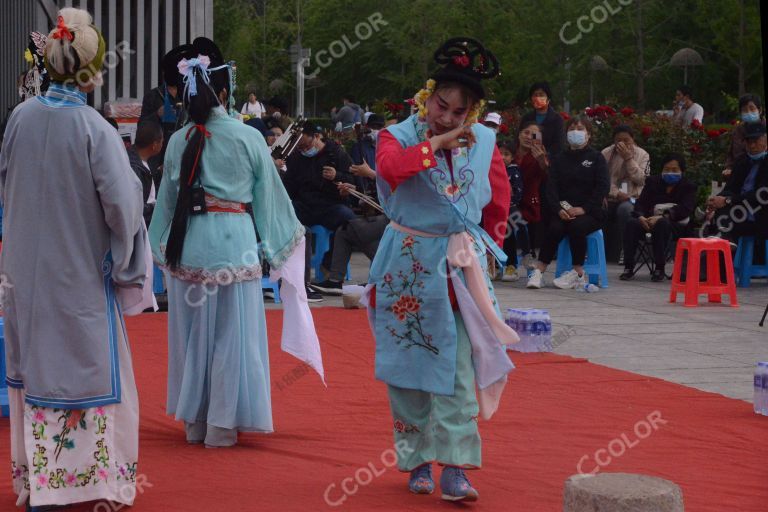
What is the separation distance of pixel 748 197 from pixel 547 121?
8.39 ft

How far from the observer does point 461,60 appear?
5266 millimetres

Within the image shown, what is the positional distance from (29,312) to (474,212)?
70.8 inches

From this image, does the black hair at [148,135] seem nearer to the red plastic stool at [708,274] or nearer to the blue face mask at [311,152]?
the blue face mask at [311,152]

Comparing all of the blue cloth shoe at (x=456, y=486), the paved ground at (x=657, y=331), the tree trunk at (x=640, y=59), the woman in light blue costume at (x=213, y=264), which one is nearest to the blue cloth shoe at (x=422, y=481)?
the blue cloth shoe at (x=456, y=486)

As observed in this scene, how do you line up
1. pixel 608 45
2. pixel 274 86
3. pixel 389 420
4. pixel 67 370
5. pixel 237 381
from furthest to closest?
pixel 274 86 < pixel 608 45 < pixel 389 420 < pixel 237 381 < pixel 67 370

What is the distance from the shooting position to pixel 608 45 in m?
29.7

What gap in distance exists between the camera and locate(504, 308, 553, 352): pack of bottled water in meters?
8.82

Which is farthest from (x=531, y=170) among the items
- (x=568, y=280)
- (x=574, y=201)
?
(x=568, y=280)

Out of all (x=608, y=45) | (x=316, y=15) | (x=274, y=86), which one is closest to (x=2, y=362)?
(x=608, y=45)

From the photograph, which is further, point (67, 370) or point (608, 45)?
point (608, 45)

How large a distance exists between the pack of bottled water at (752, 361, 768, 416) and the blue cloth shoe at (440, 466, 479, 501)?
236 cm

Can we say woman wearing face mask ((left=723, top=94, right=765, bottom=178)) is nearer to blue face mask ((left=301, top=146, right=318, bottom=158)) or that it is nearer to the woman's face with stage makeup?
blue face mask ((left=301, top=146, right=318, bottom=158))

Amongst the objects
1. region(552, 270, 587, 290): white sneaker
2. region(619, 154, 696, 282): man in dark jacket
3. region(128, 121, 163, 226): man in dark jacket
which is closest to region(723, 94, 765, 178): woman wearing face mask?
region(619, 154, 696, 282): man in dark jacket

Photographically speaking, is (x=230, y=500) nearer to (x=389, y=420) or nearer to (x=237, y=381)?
(x=237, y=381)
